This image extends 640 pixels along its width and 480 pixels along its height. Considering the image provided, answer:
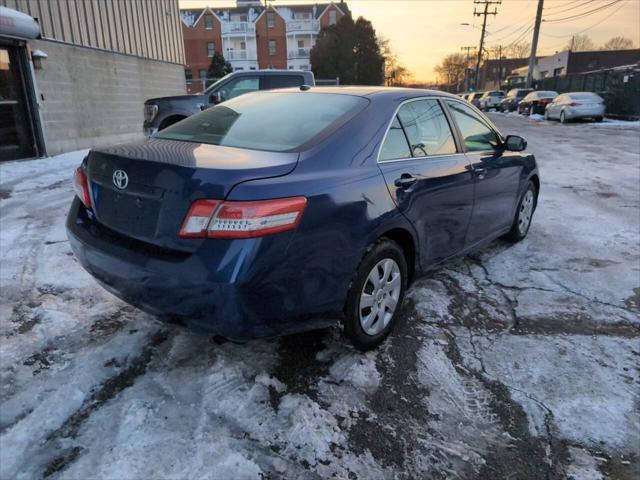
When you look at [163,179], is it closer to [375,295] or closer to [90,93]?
[375,295]

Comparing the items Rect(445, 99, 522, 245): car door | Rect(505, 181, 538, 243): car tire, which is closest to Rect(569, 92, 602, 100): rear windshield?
Rect(505, 181, 538, 243): car tire

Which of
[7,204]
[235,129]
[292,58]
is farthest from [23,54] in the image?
[292,58]

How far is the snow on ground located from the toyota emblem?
35.2 inches

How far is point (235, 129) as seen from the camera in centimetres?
321

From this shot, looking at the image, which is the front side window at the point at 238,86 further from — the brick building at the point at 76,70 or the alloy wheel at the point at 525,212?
the alloy wheel at the point at 525,212

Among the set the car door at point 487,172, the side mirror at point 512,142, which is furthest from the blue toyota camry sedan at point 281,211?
the side mirror at point 512,142

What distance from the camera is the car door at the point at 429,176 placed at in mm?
3141

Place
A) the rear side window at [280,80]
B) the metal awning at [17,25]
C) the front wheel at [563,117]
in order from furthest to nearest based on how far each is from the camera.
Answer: the front wheel at [563,117] → the rear side window at [280,80] → the metal awning at [17,25]

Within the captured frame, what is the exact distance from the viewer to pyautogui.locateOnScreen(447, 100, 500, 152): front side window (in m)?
4.06

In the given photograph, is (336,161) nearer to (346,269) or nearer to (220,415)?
(346,269)

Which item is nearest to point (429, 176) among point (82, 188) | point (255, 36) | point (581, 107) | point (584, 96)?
point (82, 188)

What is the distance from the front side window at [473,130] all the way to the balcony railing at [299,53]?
6064cm

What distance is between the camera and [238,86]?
1034 centimetres

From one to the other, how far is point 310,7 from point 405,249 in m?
68.0
